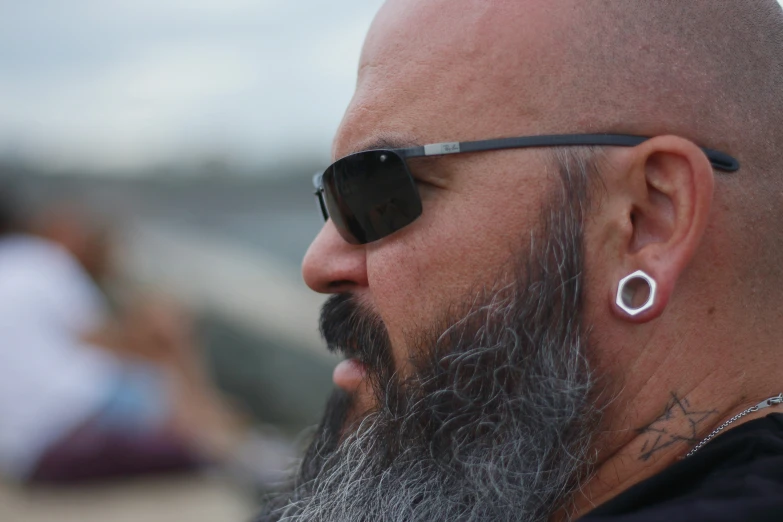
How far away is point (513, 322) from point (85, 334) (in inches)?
159

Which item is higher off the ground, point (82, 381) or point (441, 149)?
point (82, 381)

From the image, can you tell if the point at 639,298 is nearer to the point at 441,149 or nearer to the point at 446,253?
the point at 446,253

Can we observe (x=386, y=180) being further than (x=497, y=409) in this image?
Yes

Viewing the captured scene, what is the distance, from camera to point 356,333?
2.05m

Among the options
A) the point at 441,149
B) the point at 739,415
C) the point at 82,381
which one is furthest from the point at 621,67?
the point at 82,381

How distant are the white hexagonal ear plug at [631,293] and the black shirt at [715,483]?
1.01 ft

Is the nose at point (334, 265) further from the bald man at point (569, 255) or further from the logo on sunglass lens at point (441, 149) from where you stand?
the logo on sunglass lens at point (441, 149)

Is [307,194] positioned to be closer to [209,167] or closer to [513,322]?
[209,167]

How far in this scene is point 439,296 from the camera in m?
1.87

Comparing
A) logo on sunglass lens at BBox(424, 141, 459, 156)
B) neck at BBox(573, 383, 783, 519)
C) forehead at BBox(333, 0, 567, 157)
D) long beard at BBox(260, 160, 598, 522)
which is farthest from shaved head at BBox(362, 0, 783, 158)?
neck at BBox(573, 383, 783, 519)

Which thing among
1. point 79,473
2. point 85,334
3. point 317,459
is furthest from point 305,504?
point 85,334

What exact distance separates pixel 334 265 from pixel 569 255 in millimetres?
636

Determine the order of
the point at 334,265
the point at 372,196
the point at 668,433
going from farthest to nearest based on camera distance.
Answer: the point at 334,265
the point at 372,196
the point at 668,433

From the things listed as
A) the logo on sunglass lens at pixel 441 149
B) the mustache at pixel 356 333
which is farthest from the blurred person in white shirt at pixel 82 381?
the logo on sunglass lens at pixel 441 149
